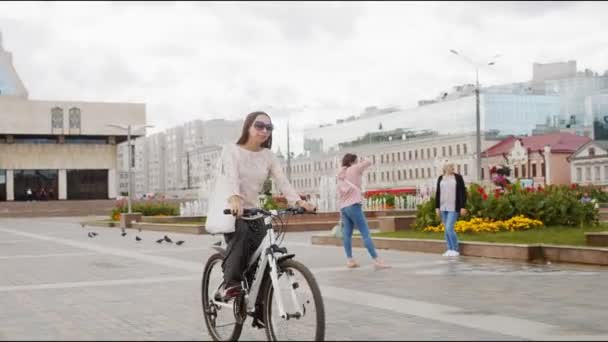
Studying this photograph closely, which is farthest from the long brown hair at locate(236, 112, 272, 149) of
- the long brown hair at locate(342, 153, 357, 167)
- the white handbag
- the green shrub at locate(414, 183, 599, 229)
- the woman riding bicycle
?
the green shrub at locate(414, 183, 599, 229)

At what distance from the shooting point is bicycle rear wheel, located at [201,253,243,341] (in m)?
6.30

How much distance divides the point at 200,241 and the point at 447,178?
940 cm

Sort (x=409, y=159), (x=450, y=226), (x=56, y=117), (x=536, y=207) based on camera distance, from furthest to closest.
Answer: (x=409, y=159), (x=56, y=117), (x=536, y=207), (x=450, y=226)

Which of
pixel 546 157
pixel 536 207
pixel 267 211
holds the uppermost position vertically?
pixel 546 157

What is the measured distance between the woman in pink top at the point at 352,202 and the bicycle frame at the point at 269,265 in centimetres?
630

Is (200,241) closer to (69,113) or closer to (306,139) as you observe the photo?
(69,113)

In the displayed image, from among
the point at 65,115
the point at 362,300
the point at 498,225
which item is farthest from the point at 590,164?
the point at 362,300

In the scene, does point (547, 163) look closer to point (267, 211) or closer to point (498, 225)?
point (498, 225)

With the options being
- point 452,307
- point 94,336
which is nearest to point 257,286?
point 94,336

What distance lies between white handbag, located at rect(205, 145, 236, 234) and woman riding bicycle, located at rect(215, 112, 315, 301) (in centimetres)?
3

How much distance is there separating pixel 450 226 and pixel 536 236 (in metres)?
2.22

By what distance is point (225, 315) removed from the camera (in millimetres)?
6461

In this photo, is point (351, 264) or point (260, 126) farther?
point (351, 264)

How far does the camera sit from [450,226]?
44.2ft
